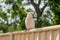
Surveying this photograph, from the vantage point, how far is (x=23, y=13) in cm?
1528

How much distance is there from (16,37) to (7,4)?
12503 mm

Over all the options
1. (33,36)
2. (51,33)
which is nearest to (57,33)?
(51,33)

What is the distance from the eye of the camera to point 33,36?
3.18 metres

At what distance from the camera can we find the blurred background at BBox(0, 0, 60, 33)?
535 inches

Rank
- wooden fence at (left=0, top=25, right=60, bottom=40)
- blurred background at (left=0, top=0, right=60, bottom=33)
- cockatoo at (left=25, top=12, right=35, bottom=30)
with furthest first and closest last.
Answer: blurred background at (left=0, top=0, right=60, bottom=33) < cockatoo at (left=25, top=12, right=35, bottom=30) < wooden fence at (left=0, top=25, right=60, bottom=40)

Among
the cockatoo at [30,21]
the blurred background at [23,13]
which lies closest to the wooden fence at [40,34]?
the cockatoo at [30,21]

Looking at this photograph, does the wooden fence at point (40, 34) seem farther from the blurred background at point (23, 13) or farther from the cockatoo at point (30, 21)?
the blurred background at point (23, 13)

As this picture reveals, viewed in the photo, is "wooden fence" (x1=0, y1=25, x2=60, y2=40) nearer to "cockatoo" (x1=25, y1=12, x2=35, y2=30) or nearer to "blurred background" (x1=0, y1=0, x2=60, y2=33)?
"cockatoo" (x1=25, y1=12, x2=35, y2=30)

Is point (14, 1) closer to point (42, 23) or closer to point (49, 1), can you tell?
point (49, 1)

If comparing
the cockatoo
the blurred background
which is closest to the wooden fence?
the cockatoo

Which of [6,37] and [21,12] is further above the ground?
[6,37]

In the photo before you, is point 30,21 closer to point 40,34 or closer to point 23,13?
point 40,34

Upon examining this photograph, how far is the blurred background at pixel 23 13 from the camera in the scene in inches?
535

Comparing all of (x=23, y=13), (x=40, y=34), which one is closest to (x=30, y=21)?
(x=40, y=34)
